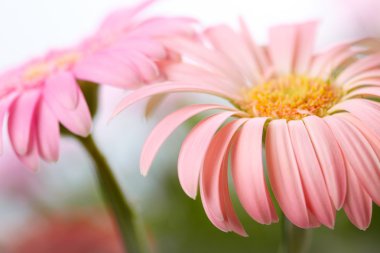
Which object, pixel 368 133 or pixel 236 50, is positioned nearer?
pixel 368 133

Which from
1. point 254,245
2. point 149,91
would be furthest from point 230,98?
point 254,245

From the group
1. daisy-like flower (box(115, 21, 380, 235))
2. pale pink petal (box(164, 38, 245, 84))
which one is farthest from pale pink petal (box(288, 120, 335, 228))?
pale pink petal (box(164, 38, 245, 84))

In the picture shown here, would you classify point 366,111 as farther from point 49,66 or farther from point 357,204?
point 49,66

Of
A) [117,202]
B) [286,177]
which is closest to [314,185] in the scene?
[286,177]

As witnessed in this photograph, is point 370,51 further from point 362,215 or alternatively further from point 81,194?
point 81,194

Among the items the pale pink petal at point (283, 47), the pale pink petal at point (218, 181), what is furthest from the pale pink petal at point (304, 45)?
the pale pink petal at point (218, 181)

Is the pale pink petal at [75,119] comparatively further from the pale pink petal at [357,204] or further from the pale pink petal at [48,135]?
the pale pink petal at [357,204]

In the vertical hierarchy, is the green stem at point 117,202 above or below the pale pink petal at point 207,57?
below
